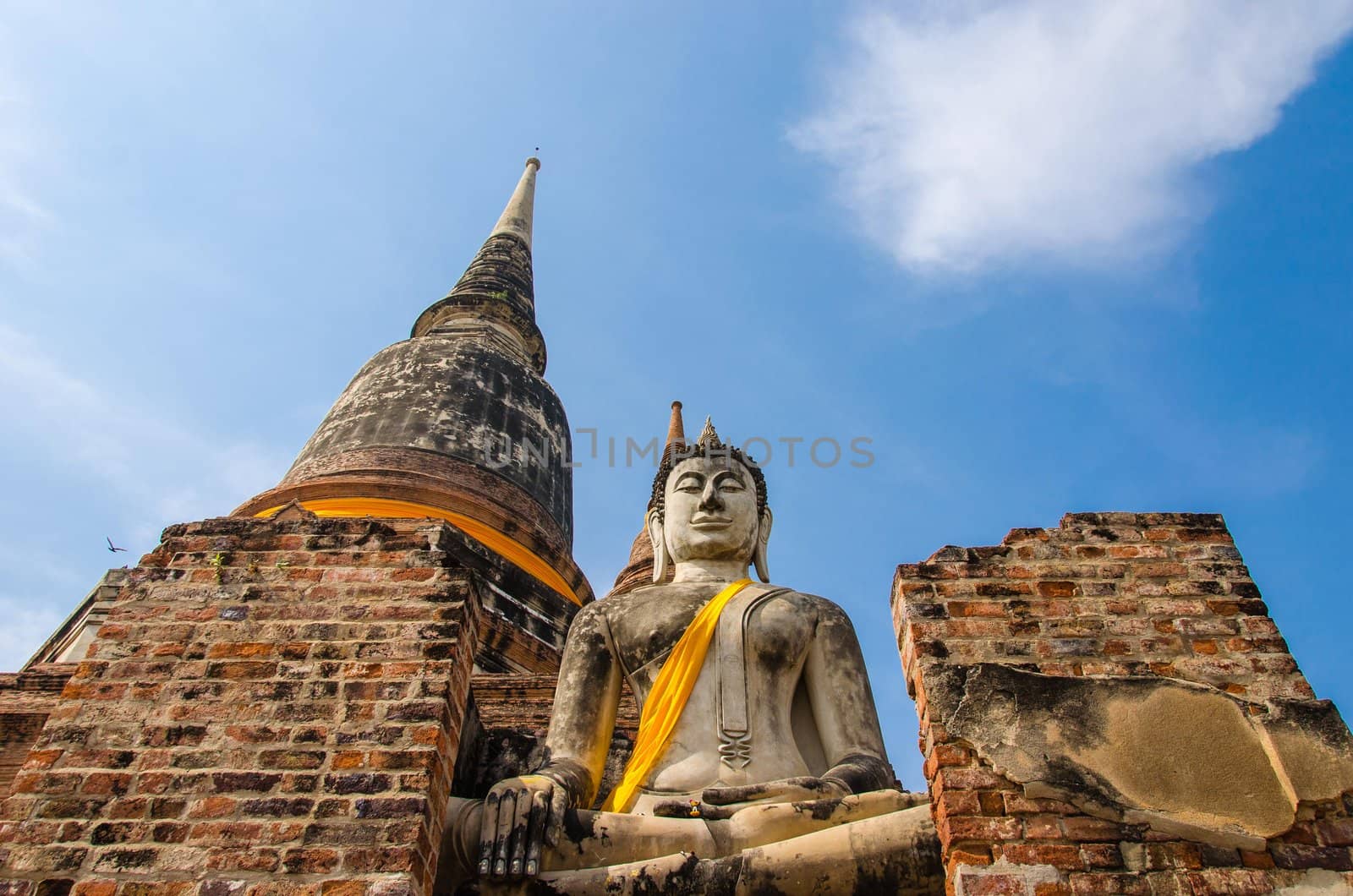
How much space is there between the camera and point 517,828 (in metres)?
3.95

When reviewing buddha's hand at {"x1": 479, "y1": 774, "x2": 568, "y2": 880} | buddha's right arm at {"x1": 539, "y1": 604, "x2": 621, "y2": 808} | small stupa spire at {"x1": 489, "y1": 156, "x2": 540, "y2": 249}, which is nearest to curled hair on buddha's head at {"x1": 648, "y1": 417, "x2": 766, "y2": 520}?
buddha's right arm at {"x1": 539, "y1": 604, "x2": 621, "y2": 808}

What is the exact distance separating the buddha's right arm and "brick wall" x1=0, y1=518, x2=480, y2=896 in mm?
619

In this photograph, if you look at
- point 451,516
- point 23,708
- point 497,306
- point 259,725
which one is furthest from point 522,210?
point 259,725

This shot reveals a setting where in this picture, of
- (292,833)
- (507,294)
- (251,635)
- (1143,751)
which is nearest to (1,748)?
(251,635)

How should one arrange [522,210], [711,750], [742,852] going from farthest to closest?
1. [522,210]
2. [711,750]
3. [742,852]

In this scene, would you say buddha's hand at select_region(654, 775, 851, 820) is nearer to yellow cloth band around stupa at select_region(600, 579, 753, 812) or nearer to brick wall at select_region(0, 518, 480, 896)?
yellow cloth band around stupa at select_region(600, 579, 753, 812)

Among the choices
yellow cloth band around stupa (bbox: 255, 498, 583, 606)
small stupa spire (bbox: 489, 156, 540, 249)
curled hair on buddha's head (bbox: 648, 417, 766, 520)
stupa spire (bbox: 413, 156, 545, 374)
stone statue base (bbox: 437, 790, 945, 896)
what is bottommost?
stone statue base (bbox: 437, 790, 945, 896)

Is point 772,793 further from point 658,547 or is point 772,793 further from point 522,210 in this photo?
point 522,210

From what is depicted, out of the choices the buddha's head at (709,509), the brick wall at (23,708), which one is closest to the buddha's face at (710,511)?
the buddha's head at (709,509)

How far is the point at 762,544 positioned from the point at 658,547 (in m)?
0.59

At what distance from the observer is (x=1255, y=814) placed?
3.47 meters

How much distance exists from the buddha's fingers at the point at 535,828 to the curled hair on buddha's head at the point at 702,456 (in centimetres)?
255

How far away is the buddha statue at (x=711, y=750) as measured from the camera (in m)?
3.83

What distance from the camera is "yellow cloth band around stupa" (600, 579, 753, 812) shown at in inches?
182
